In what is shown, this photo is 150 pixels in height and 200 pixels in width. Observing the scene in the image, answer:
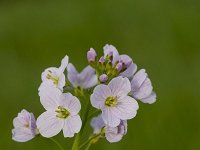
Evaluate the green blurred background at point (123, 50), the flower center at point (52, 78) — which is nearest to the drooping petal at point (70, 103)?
the flower center at point (52, 78)

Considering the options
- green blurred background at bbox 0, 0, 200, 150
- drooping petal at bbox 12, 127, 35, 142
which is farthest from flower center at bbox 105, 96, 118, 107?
green blurred background at bbox 0, 0, 200, 150

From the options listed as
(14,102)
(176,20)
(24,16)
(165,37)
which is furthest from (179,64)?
(24,16)

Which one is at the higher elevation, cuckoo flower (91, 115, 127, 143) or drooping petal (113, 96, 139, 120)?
drooping petal (113, 96, 139, 120)

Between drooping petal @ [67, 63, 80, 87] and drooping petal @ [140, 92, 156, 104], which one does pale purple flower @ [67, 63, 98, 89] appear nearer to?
drooping petal @ [67, 63, 80, 87]

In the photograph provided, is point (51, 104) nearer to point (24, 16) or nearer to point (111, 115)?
point (111, 115)

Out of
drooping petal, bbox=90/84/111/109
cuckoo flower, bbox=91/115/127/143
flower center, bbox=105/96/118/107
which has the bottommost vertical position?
cuckoo flower, bbox=91/115/127/143

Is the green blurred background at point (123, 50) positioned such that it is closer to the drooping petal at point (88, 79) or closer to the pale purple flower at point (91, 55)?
the drooping petal at point (88, 79)

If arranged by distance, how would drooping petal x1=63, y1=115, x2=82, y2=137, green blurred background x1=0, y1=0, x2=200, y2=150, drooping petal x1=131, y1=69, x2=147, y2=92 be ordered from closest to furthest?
drooping petal x1=63, y1=115, x2=82, y2=137, drooping petal x1=131, y1=69, x2=147, y2=92, green blurred background x1=0, y1=0, x2=200, y2=150
